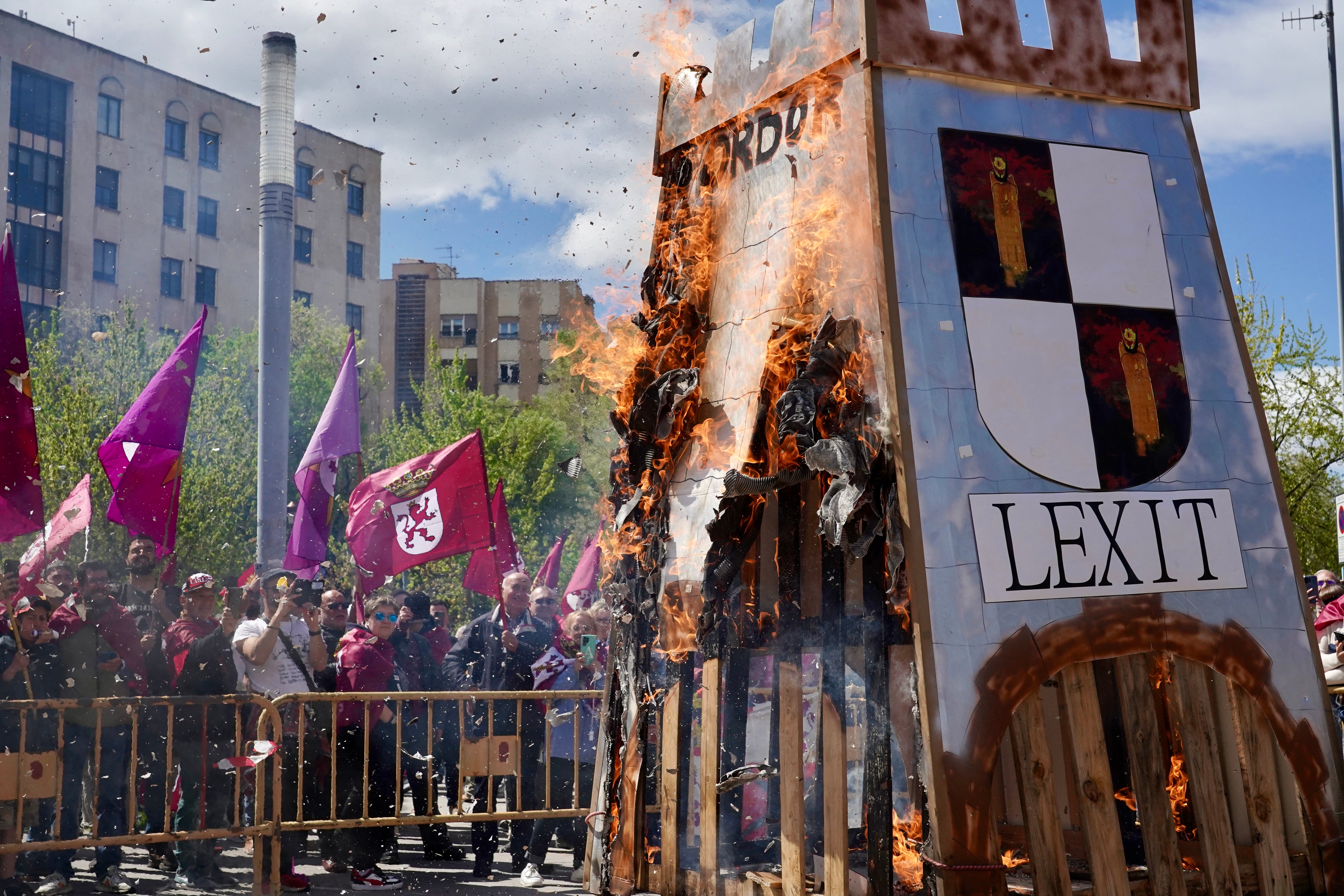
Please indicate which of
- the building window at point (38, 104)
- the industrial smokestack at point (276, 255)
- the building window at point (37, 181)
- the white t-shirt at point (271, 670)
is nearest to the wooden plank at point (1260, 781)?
the white t-shirt at point (271, 670)

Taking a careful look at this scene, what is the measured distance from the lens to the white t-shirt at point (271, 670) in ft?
28.2

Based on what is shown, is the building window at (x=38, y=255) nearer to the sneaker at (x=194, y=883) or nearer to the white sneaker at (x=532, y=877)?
the sneaker at (x=194, y=883)

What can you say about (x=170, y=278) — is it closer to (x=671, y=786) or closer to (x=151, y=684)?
(x=151, y=684)

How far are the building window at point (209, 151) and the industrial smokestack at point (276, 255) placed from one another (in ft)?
118

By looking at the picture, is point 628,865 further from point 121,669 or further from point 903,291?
point 121,669

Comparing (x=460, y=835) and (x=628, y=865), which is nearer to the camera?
(x=628, y=865)

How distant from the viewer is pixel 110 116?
4322cm

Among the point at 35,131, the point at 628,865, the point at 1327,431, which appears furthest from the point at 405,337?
the point at 628,865

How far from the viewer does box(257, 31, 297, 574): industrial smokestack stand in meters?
13.0

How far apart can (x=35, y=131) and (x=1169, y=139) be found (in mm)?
43521

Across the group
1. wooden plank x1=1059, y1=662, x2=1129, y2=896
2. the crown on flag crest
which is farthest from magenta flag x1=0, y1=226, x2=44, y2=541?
wooden plank x1=1059, y1=662, x2=1129, y2=896

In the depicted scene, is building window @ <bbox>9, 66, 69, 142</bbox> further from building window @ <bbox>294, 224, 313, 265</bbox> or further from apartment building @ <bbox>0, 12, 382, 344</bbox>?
building window @ <bbox>294, 224, 313, 265</bbox>

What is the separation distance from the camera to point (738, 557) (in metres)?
5.89

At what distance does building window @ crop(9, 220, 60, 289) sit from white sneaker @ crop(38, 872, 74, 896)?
123 feet
